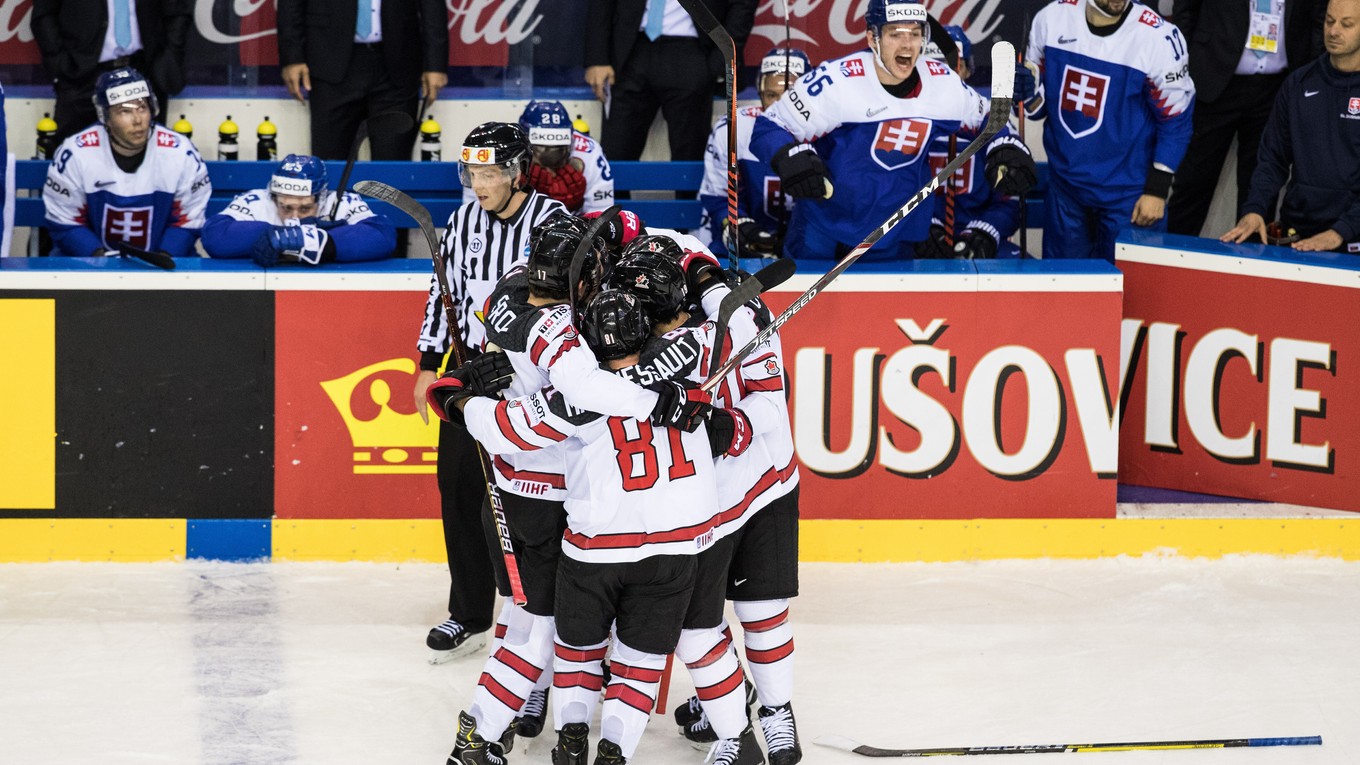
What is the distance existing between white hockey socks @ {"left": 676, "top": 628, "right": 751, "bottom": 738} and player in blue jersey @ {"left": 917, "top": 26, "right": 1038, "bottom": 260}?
7.86ft

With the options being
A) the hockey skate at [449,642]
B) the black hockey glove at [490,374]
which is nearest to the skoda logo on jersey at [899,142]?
the hockey skate at [449,642]

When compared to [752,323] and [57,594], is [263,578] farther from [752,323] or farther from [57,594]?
[752,323]

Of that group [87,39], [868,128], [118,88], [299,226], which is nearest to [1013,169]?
[868,128]

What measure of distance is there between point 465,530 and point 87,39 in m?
3.32

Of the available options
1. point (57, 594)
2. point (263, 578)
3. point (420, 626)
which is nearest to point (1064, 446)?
point (420, 626)

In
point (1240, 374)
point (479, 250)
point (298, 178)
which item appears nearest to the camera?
point (479, 250)

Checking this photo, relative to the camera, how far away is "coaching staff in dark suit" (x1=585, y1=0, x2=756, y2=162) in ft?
22.5

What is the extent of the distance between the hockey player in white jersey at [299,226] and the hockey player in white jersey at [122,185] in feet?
2.12

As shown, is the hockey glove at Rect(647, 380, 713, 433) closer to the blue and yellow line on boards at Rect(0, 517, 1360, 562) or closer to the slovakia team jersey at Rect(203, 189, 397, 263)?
the blue and yellow line on boards at Rect(0, 517, 1360, 562)

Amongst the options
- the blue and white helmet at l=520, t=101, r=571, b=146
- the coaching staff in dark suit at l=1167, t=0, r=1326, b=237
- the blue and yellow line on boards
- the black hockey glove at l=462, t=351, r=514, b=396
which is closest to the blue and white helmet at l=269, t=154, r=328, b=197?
the blue and white helmet at l=520, t=101, r=571, b=146

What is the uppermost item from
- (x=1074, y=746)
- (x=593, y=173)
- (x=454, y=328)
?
(x=593, y=173)

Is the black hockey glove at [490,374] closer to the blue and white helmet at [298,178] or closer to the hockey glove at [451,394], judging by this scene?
the hockey glove at [451,394]

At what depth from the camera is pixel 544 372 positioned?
3.66m

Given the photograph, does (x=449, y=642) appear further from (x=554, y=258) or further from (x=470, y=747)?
(x=554, y=258)
